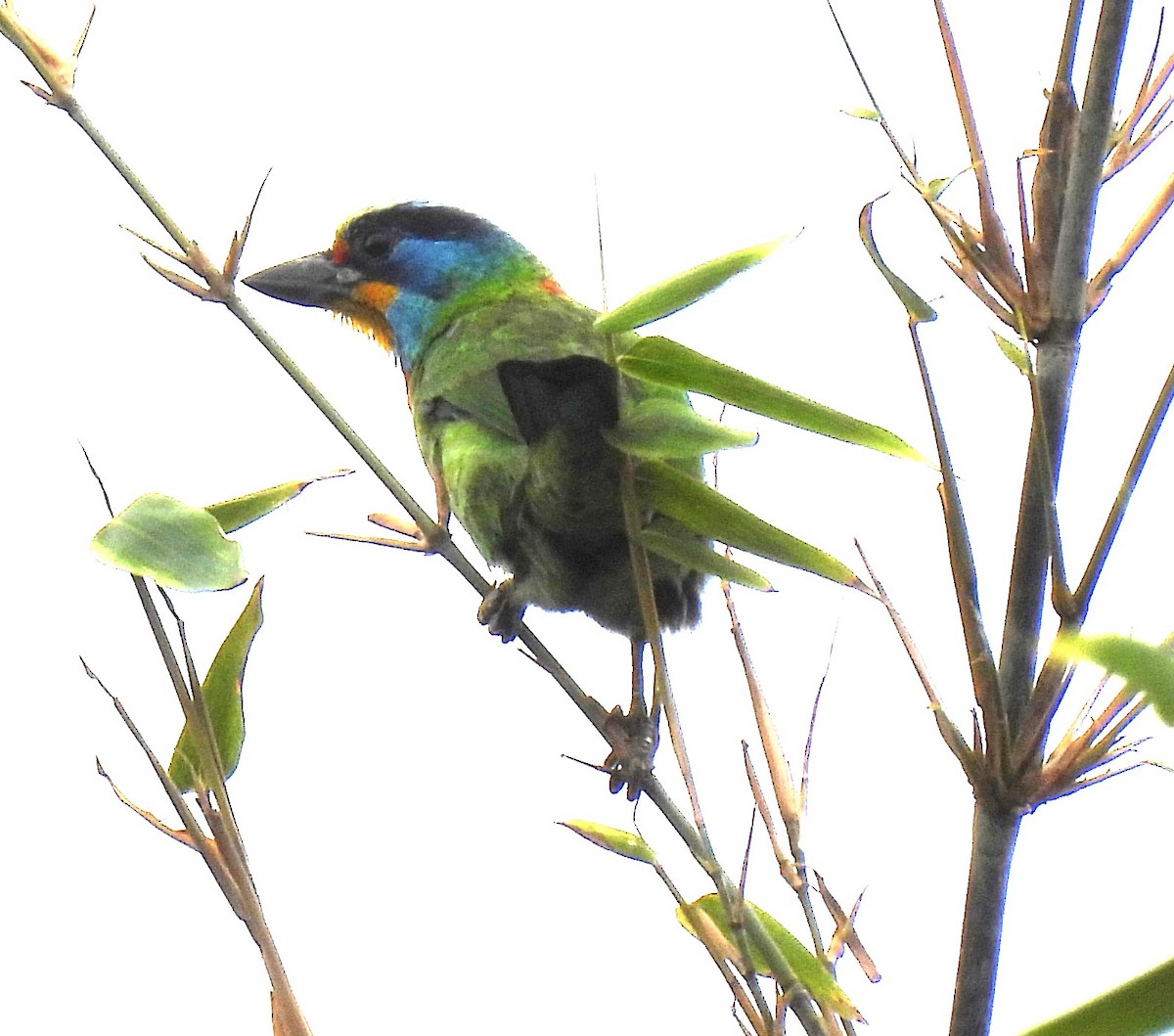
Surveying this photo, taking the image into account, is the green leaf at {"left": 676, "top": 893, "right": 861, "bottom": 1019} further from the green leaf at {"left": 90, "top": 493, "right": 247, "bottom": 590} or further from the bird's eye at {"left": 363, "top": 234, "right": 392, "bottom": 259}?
the bird's eye at {"left": 363, "top": 234, "right": 392, "bottom": 259}

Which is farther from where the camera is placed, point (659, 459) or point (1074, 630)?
point (659, 459)

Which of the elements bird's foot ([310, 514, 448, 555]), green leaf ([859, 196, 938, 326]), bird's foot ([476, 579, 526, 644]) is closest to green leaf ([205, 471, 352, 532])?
bird's foot ([310, 514, 448, 555])

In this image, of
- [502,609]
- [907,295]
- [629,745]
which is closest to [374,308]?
[502,609]

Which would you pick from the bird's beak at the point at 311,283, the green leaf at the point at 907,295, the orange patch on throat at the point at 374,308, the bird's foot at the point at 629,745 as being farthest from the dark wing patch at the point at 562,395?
the bird's beak at the point at 311,283

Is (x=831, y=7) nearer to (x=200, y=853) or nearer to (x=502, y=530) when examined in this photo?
(x=200, y=853)

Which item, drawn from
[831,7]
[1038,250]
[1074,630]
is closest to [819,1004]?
[1074,630]

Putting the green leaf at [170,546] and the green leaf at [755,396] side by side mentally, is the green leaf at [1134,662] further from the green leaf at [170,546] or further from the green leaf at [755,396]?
the green leaf at [170,546]

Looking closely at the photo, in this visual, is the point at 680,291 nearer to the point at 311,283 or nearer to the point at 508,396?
the point at 508,396
